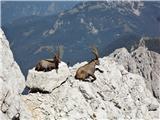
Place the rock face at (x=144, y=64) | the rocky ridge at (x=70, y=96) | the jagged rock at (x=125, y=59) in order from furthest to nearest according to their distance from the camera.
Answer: the jagged rock at (x=125, y=59)
the rock face at (x=144, y=64)
the rocky ridge at (x=70, y=96)

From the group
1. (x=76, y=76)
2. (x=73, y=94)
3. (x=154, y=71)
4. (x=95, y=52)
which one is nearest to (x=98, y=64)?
(x=95, y=52)

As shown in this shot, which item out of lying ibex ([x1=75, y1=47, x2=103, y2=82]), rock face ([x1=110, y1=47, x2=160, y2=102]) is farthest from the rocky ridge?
rock face ([x1=110, y1=47, x2=160, y2=102])

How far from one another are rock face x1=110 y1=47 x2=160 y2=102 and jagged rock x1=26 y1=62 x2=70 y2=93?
41123mm

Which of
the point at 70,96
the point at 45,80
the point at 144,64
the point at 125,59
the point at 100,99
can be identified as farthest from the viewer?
the point at 144,64

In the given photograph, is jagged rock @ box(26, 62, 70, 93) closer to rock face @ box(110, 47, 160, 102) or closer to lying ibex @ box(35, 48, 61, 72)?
lying ibex @ box(35, 48, 61, 72)

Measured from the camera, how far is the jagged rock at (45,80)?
41.0 m

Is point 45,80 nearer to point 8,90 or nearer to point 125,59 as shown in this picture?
point 8,90

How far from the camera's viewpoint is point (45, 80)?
41.0m

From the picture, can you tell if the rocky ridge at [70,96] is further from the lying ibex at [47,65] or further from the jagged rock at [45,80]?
the lying ibex at [47,65]

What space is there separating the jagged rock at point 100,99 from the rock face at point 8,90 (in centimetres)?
472

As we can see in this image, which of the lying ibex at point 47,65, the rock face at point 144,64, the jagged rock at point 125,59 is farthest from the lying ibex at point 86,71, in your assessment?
the jagged rock at point 125,59

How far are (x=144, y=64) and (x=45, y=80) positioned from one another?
6138cm

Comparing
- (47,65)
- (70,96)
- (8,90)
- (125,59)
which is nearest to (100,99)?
(70,96)

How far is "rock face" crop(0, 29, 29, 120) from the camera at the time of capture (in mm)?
30594
